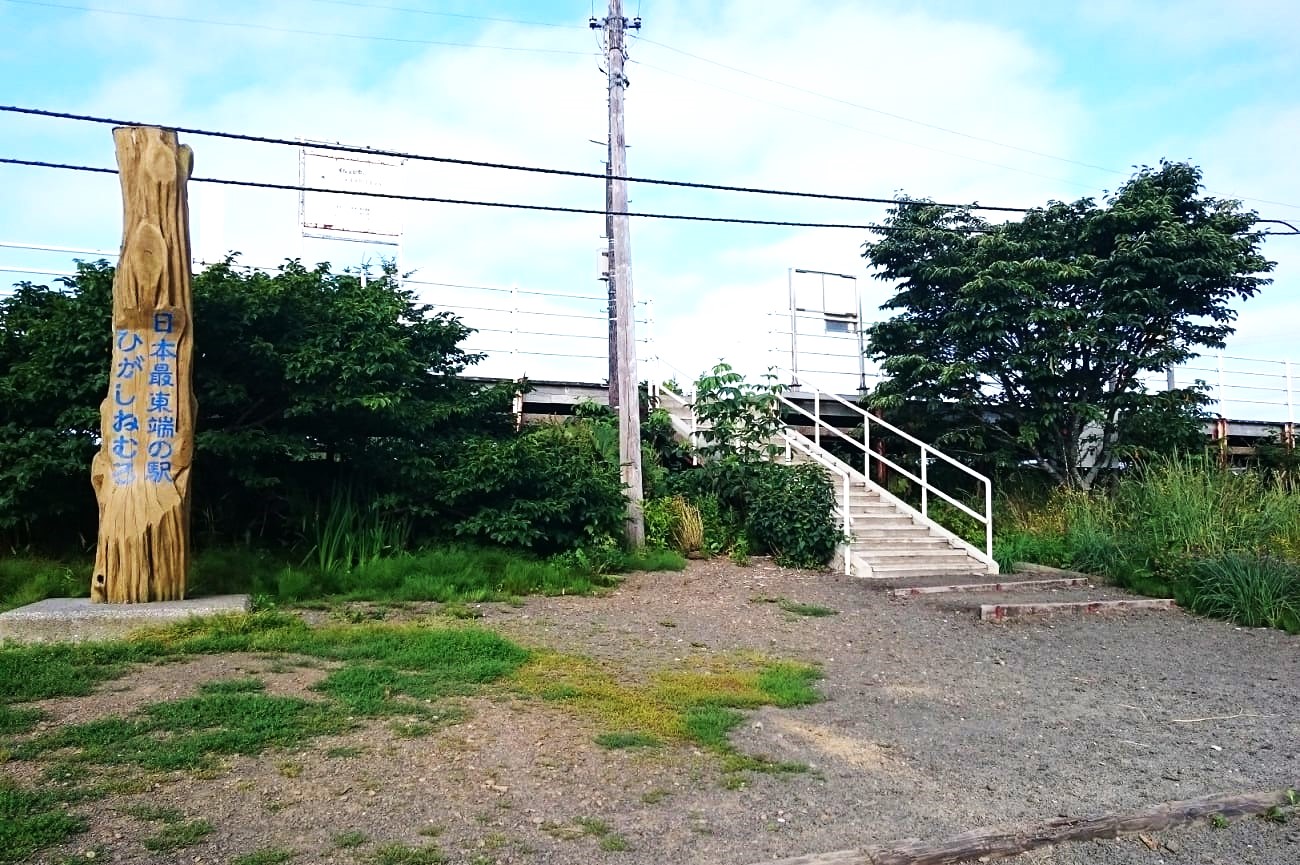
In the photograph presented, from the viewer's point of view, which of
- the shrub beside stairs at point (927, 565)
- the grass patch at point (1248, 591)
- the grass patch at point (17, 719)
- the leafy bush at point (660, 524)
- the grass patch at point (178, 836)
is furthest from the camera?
the leafy bush at point (660, 524)

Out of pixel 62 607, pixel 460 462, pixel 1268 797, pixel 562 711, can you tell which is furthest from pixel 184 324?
→ pixel 1268 797

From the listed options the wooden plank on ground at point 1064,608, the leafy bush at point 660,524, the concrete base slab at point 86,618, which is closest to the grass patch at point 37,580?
the concrete base slab at point 86,618

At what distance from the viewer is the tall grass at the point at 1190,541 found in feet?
36.0

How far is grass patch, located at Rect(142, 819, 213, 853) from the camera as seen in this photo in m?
4.20

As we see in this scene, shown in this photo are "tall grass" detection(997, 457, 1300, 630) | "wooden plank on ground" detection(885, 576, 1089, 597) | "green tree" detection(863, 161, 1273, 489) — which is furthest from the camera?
"green tree" detection(863, 161, 1273, 489)

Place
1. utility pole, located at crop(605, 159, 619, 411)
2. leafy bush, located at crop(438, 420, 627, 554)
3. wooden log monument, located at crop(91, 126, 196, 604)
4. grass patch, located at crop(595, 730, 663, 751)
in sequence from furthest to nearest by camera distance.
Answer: utility pole, located at crop(605, 159, 619, 411)
leafy bush, located at crop(438, 420, 627, 554)
wooden log monument, located at crop(91, 126, 196, 604)
grass patch, located at crop(595, 730, 663, 751)

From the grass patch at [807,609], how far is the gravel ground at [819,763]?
2.86ft

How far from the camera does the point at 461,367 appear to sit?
41.5 ft

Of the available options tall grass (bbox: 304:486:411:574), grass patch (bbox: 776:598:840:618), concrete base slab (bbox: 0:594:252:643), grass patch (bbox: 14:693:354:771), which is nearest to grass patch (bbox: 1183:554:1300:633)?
grass patch (bbox: 776:598:840:618)

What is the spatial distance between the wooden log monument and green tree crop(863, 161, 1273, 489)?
1086 centimetres

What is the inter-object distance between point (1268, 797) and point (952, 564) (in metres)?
7.89

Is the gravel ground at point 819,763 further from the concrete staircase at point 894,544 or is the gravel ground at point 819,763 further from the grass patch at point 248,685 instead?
the concrete staircase at point 894,544

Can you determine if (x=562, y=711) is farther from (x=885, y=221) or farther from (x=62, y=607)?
(x=885, y=221)

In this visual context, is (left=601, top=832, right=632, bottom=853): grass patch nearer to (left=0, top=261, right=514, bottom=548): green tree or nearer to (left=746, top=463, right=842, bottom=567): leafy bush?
(left=0, top=261, right=514, bottom=548): green tree
